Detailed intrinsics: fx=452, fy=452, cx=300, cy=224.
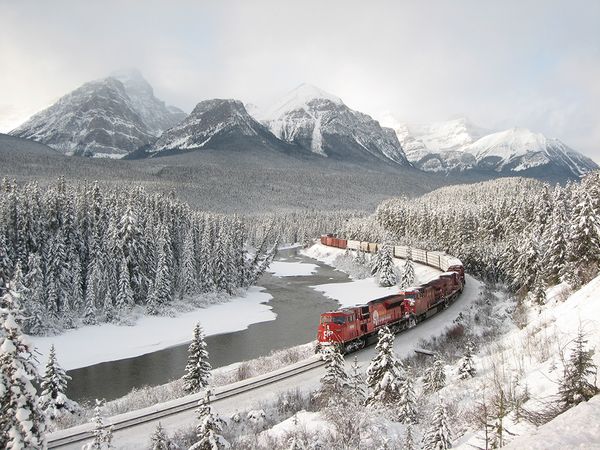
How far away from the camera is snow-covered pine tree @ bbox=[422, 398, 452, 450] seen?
11469mm

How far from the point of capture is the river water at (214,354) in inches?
1454

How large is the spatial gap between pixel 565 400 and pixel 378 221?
491ft

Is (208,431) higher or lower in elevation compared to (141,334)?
higher

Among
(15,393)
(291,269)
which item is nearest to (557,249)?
(15,393)

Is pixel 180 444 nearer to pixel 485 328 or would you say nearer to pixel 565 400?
pixel 565 400

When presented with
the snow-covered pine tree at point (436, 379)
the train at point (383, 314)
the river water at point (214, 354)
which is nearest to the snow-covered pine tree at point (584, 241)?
the train at point (383, 314)

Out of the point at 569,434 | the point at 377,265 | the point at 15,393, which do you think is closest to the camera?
the point at 569,434

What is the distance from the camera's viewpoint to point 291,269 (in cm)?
11556

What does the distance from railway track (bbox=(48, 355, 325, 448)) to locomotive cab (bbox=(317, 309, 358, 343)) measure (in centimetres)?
299

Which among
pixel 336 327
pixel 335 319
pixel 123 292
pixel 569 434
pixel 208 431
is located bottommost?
pixel 123 292

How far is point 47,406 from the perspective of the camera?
2433 cm

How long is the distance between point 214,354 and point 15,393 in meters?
32.5

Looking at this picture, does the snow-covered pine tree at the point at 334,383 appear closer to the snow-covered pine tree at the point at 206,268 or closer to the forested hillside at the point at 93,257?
the forested hillside at the point at 93,257

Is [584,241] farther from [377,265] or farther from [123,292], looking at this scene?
[123,292]
